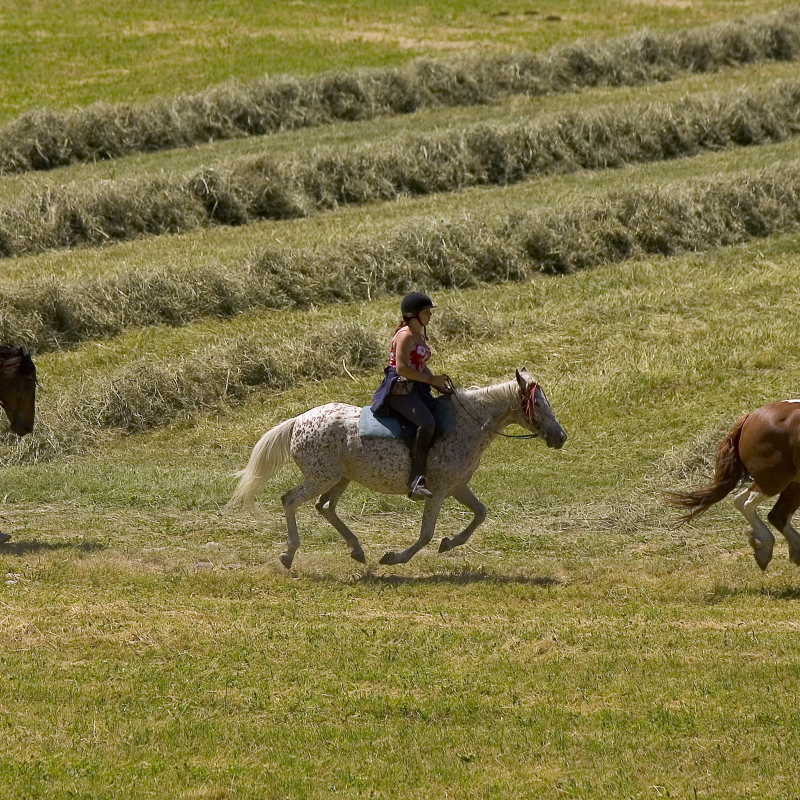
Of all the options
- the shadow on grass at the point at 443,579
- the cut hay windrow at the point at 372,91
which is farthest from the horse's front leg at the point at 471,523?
the cut hay windrow at the point at 372,91

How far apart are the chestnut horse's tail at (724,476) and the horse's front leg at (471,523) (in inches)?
77.3

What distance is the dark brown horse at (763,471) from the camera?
1223 centimetres

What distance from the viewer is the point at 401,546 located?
14.3 meters

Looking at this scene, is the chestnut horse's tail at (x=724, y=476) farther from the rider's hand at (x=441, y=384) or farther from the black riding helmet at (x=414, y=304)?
the black riding helmet at (x=414, y=304)

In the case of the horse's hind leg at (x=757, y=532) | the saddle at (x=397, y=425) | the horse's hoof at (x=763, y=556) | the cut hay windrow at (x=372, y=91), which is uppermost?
the cut hay windrow at (x=372, y=91)

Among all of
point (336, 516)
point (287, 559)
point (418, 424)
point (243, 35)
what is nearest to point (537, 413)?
point (418, 424)

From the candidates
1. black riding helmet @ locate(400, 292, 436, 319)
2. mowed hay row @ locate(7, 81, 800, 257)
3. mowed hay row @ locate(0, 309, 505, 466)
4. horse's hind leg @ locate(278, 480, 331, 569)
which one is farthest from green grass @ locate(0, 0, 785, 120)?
black riding helmet @ locate(400, 292, 436, 319)

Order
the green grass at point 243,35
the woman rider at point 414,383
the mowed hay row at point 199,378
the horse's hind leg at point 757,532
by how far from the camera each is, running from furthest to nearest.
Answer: the green grass at point 243,35
the mowed hay row at point 199,378
the woman rider at point 414,383
the horse's hind leg at point 757,532

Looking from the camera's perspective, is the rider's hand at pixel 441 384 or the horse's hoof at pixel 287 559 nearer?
the rider's hand at pixel 441 384

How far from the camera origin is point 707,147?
31.2 m

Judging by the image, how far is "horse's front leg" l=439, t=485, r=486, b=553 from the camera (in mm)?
12914

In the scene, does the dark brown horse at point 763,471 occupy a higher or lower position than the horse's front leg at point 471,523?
higher

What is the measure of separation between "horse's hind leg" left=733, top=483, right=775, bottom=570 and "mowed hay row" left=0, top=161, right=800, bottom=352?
12.0 metres

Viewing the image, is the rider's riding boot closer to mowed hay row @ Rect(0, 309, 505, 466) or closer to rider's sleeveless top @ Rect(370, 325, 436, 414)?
rider's sleeveless top @ Rect(370, 325, 436, 414)
